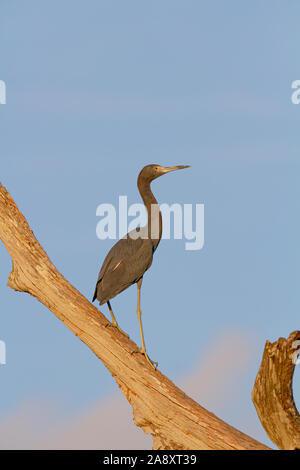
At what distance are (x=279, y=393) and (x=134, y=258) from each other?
8.11ft

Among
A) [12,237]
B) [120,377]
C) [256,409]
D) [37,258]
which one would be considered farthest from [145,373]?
[12,237]

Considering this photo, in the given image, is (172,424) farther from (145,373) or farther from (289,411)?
(289,411)

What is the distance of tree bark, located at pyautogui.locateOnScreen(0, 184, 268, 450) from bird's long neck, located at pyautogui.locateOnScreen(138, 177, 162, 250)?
1.27 m

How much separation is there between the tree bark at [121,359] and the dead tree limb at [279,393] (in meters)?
0.35

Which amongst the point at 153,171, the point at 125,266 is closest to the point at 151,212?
A: the point at 153,171

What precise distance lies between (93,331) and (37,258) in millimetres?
1311

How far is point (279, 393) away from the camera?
22.3ft

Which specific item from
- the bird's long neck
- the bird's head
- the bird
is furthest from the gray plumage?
the bird's head

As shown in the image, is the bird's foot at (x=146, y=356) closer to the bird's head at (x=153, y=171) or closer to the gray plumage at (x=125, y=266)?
the gray plumage at (x=125, y=266)

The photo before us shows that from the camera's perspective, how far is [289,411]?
6887mm

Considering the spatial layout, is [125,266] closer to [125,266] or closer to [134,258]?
[125,266]

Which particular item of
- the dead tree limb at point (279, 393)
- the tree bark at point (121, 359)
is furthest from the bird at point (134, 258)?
the dead tree limb at point (279, 393)

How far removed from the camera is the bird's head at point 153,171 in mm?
8242

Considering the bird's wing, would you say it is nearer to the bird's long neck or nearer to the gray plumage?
the gray plumage
